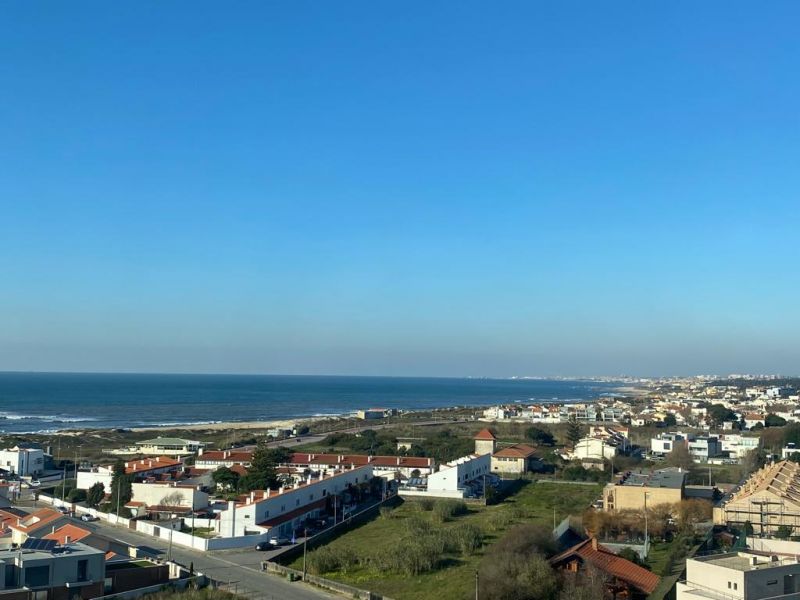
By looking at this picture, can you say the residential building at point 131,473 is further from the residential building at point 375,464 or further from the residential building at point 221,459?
the residential building at point 375,464

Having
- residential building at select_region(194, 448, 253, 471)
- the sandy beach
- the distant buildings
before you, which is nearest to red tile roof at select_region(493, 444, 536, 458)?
residential building at select_region(194, 448, 253, 471)

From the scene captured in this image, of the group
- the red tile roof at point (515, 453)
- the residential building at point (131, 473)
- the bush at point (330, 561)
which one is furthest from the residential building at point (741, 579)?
the red tile roof at point (515, 453)

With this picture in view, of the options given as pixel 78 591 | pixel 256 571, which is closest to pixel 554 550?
pixel 256 571

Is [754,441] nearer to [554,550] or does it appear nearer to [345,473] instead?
[345,473]

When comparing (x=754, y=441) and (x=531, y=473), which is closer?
(x=531, y=473)

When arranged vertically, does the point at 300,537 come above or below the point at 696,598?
below

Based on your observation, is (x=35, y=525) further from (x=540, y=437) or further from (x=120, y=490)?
(x=540, y=437)
